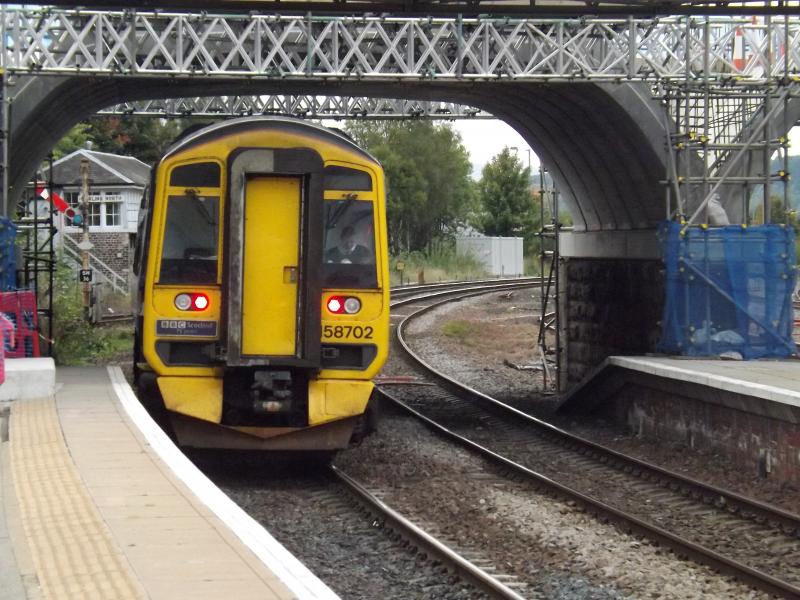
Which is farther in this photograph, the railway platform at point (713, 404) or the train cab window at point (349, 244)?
the railway platform at point (713, 404)

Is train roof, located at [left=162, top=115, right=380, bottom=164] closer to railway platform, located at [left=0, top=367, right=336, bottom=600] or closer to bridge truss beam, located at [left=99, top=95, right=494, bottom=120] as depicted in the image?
railway platform, located at [left=0, top=367, right=336, bottom=600]

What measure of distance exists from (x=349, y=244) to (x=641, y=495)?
359 centimetres

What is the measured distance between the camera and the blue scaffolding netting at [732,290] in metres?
14.8

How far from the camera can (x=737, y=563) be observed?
25.8ft

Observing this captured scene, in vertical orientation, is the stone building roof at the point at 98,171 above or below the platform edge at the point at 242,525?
above

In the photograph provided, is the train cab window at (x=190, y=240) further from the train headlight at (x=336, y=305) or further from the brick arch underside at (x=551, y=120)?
the brick arch underside at (x=551, y=120)

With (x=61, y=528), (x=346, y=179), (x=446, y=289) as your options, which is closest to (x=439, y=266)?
(x=446, y=289)

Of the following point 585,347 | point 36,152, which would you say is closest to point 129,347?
point 36,152

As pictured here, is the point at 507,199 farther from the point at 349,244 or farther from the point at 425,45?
the point at 349,244

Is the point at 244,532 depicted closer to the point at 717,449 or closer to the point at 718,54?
the point at 717,449

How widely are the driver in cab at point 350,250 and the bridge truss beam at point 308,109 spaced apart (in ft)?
36.5

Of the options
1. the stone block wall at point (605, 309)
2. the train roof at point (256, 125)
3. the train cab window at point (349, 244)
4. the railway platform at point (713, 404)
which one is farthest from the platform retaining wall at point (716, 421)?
the train roof at point (256, 125)

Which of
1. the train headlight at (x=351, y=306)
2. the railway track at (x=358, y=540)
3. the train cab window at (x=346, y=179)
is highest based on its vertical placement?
the train cab window at (x=346, y=179)

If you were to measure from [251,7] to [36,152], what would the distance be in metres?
9.70
